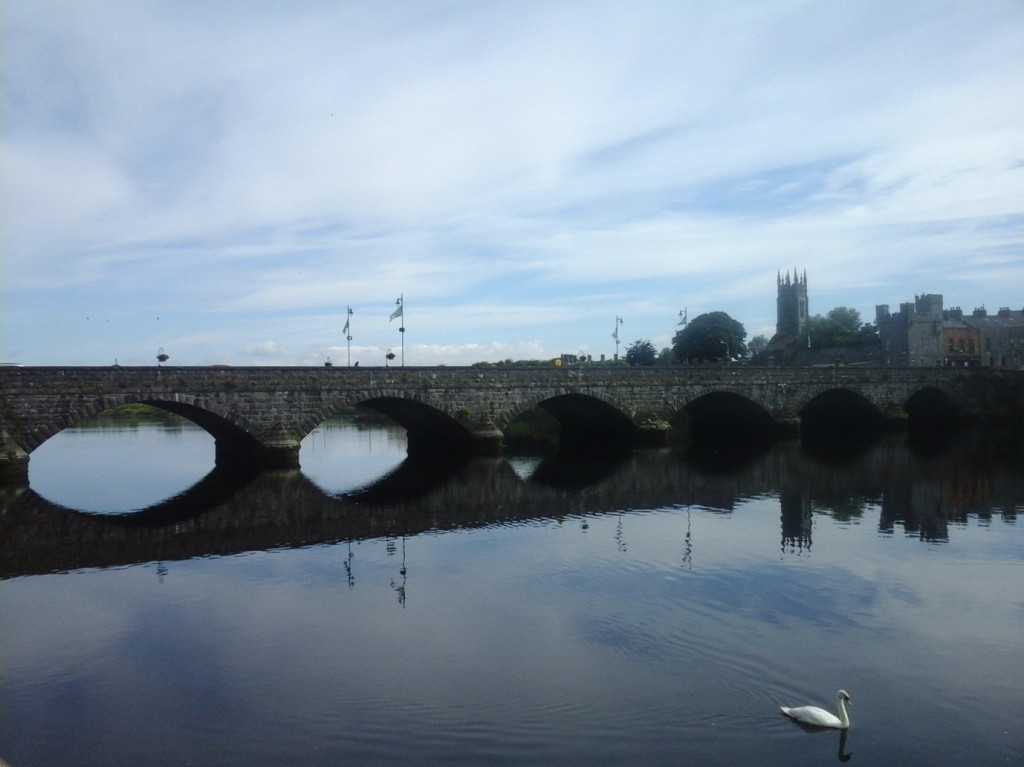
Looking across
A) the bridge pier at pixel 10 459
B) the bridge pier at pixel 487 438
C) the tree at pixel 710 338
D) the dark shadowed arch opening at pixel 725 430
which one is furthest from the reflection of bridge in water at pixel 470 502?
the tree at pixel 710 338

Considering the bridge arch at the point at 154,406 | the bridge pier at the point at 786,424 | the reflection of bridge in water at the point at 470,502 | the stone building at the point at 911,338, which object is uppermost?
the stone building at the point at 911,338

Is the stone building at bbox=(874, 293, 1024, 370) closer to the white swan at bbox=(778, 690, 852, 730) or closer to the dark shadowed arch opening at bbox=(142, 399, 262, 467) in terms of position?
the dark shadowed arch opening at bbox=(142, 399, 262, 467)

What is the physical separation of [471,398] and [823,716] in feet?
114

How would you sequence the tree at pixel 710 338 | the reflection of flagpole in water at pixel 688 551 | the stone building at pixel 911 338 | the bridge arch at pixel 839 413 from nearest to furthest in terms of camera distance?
the reflection of flagpole in water at pixel 688 551, the bridge arch at pixel 839 413, the stone building at pixel 911 338, the tree at pixel 710 338

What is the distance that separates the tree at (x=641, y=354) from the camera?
11838cm

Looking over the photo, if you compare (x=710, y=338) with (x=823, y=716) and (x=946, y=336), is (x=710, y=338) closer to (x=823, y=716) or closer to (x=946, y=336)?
(x=946, y=336)

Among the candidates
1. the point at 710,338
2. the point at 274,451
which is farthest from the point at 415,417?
the point at 710,338

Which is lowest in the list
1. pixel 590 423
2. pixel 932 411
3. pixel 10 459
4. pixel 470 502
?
pixel 470 502

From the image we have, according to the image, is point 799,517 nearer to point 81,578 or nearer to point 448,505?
point 448,505

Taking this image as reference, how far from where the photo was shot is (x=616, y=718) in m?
11.2

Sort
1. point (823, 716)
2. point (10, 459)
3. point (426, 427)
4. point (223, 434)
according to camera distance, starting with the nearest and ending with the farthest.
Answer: point (823, 716) < point (10, 459) < point (223, 434) < point (426, 427)

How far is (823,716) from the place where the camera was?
10789 mm

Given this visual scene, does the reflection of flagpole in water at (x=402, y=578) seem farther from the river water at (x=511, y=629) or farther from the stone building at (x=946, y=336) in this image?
the stone building at (x=946, y=336)

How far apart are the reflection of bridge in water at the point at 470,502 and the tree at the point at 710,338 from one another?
64.4m
